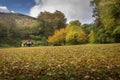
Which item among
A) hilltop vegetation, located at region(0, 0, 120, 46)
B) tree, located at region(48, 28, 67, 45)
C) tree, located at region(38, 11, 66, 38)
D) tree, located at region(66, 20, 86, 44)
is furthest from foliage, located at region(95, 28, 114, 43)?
tree, located at region(38, 11, 66, 38)

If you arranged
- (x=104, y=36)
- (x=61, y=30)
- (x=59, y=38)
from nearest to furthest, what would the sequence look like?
(x=104, y=36)
(x=59, y=38)
(x=61, y=30)

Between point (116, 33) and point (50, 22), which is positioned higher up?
point (50, 22)

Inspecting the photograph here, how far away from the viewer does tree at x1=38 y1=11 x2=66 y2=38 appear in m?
81.5

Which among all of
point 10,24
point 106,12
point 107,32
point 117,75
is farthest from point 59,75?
point 10,24

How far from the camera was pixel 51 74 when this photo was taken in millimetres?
8312

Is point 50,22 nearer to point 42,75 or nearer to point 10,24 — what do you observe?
point 10,24

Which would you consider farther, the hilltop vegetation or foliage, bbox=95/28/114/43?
foliage, bbox=95/28/114/43

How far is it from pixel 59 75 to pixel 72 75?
38 cm

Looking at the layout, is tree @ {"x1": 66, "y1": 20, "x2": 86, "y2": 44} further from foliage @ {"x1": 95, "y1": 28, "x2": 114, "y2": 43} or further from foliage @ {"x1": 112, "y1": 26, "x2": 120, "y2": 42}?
foliage @ {"x1": 112, "y1": 26, "x2": 120, "y2": 42}

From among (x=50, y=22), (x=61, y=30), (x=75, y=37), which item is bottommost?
(x=75, y=37)

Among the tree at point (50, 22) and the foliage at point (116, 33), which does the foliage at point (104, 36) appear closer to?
the foliage at point (116, 33)

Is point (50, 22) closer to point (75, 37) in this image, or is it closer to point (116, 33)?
point (75, 37)

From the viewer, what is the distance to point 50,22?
275 ft

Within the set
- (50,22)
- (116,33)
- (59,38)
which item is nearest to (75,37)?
(59,38)
